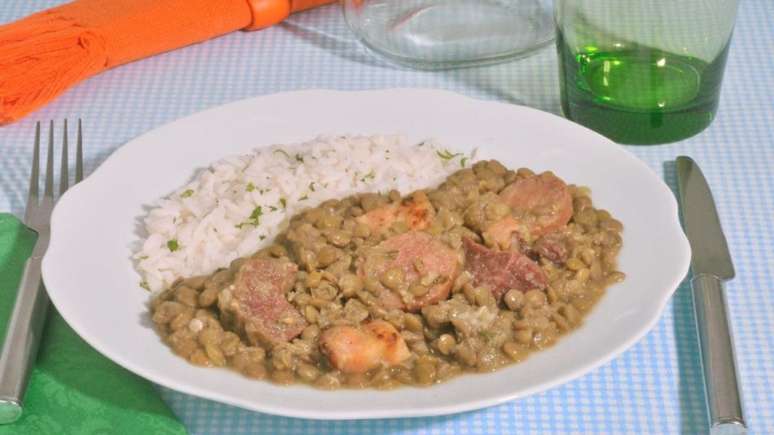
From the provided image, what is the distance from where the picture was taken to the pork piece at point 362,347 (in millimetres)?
2189

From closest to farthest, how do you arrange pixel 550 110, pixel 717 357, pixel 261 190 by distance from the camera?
1. pixel 717 357
2. pixel 261 190
3. pixel 550 110

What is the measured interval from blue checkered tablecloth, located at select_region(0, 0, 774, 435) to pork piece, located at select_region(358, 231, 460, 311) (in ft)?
0.81

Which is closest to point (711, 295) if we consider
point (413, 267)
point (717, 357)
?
point (717, 357)

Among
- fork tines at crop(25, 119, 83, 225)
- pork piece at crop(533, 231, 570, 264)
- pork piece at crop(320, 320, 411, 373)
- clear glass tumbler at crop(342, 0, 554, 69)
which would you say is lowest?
clear glass tumbler at crop(342, 0, 554, 69)

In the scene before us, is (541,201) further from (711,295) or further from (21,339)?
(21,339)

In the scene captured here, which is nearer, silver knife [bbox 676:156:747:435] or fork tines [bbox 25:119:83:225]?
silver knife [bbox 676:156:747:435]

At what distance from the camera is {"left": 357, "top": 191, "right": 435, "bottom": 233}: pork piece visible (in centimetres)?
257

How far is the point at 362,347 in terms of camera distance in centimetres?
220

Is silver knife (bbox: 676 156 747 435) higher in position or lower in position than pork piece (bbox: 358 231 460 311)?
lower

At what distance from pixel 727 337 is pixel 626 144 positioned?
Answer: 2.95ft

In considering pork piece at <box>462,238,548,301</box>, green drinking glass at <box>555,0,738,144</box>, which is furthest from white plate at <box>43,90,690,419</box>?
green drinking glass at <box>555,0,738,144</box>

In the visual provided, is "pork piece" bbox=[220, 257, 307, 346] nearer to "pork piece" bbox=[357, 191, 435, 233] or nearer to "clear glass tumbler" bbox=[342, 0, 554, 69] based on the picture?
"pork piece" bbox=[357, 191, 435, 233]

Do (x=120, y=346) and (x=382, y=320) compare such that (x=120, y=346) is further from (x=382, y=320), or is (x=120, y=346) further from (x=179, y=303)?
(x=382, y=320)

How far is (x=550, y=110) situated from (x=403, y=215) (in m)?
0.96
